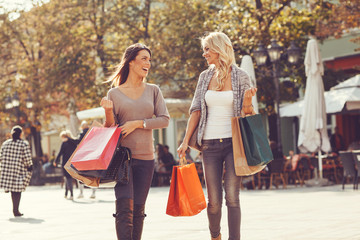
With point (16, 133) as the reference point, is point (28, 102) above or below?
above

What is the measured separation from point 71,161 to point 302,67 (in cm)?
2177

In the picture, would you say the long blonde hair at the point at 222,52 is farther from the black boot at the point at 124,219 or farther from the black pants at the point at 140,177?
the black boot at the point at 124,219

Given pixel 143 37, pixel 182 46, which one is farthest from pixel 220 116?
pixel 143 37

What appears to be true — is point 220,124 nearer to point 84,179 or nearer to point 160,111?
point 160,111

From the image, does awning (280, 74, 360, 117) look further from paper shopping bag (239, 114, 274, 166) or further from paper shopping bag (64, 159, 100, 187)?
paper shopping bag (64, 159, 100, 187)

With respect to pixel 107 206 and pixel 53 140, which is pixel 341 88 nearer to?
pixel 107 206

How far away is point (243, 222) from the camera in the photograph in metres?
10.8

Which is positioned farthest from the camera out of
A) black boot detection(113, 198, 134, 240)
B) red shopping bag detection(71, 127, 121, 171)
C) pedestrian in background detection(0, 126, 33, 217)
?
pedestrian in background detection(0, 126, 33, 217)

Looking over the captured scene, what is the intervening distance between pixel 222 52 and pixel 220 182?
1.15 m

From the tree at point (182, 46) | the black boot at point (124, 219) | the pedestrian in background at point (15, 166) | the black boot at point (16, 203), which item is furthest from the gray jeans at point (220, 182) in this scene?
the tree at point (182, 46)

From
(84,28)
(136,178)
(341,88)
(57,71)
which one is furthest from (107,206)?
(84,28)

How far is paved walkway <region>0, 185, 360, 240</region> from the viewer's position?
9.23 meters

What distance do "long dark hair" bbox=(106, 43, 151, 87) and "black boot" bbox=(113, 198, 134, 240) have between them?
1130mm

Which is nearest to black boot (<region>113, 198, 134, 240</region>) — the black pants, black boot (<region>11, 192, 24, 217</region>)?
the black pants
